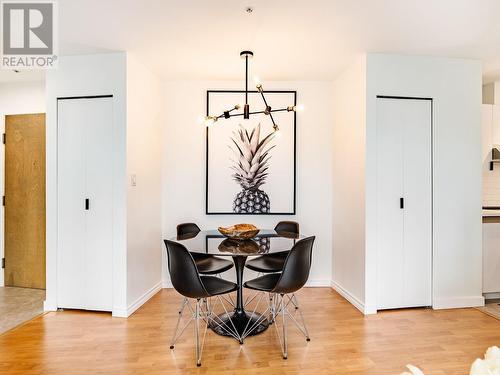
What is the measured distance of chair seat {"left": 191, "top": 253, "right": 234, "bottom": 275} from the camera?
283cm

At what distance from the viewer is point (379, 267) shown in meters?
3.28

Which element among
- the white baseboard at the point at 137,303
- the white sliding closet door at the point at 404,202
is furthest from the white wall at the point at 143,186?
the white sliding closet door at the point at 404,202

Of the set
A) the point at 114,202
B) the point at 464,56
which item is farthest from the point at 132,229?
the point at 464,56

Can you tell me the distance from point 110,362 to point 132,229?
4.26ft

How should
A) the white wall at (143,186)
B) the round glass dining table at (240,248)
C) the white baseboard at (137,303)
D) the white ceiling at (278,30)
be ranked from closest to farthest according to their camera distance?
the white ceiling at (278,30) → the round glass dining table at (240,248) → the white baseboard at (137,303) → the white wall at (143,186)

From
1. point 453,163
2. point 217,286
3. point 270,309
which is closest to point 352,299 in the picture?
point 270,309

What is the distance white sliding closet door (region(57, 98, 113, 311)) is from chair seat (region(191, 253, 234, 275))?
0.94 meters

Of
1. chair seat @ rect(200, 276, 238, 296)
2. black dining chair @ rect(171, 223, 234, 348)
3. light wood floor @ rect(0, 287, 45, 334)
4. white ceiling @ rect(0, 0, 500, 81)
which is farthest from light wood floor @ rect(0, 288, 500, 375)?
white ceiling @ rect(0, 0, 500, 81)

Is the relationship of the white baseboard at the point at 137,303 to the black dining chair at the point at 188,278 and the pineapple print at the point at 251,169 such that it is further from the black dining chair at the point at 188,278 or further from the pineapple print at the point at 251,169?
the pineapple print at the point at 251,169

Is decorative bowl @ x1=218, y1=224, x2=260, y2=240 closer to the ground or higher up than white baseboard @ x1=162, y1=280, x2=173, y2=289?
higher up

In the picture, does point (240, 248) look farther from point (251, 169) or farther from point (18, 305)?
point (18, 305)

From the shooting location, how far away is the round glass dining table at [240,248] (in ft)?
8.11

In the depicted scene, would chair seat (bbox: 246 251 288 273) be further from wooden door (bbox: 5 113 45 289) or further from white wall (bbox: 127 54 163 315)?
wooden door (bbox: 5 113 45 289)

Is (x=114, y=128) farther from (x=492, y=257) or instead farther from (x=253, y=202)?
(x=492, y=257)
